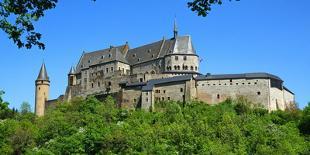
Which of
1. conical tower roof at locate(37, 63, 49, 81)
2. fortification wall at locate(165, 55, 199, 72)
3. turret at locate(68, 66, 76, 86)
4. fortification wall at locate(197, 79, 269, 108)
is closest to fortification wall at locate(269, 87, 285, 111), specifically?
fortification wall at locate(197, 79, 269, 108)

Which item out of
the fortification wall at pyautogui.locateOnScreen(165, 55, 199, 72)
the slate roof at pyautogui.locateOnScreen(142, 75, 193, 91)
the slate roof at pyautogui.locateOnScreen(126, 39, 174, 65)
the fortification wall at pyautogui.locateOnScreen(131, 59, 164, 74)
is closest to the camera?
the slate roof at pyautogui.locateOnScreen(142, 75, 193, 91)

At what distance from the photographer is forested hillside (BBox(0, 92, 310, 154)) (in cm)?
4916

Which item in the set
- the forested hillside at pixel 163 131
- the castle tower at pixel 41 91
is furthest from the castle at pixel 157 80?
the forested hillside at pixel 163 131

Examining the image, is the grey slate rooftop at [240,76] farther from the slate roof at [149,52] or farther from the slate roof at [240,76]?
the slate roof at [149,52]

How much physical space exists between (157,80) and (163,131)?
17.6 m

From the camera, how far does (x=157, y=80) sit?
71000mm

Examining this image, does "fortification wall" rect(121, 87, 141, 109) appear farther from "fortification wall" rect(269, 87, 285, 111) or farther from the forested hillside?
"fortification wall" rect(269, 87, 285, 111)

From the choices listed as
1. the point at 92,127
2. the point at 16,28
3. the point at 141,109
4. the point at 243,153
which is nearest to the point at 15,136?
the point at 92,127

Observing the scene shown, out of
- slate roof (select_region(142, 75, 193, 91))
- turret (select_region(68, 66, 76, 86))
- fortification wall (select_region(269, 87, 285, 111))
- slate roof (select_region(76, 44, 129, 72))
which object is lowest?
fortification wall (select_region(269, 87, 285, 111))

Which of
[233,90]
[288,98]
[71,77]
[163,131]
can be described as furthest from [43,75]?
[288,98]

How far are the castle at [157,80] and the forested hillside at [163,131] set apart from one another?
1879 millimetres

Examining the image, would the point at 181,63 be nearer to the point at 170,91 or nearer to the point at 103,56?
the point at 170,91

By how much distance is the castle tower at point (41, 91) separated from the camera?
81438 mm

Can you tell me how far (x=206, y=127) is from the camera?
184ft
